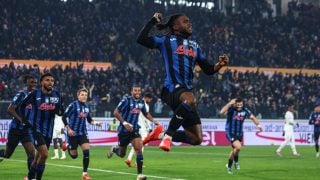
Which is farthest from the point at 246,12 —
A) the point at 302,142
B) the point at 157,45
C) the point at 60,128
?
the point at 157,45

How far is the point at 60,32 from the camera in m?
43.0

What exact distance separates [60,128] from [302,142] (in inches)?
760

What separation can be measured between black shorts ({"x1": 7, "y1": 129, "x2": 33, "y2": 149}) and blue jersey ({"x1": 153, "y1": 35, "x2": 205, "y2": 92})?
6511 mm

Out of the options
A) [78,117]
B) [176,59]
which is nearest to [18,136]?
[78,117]

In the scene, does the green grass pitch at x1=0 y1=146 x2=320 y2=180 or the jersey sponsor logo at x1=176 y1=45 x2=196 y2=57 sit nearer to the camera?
the jersey sponsor logo at x1=176 y1=45 x2=196 y2=57

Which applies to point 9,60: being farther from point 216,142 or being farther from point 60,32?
point 216,142

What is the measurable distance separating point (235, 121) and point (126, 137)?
5125 millimetres

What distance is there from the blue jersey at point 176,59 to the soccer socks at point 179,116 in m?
0.40

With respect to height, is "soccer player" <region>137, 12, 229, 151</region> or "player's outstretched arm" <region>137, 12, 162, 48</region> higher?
"player's outstretched arm" <region>137, 12, 162, 48</region>

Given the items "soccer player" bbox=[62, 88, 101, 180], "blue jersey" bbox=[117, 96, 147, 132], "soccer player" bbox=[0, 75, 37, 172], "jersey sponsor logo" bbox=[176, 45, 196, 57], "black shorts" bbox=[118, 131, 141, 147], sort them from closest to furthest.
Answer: "jersey sponsor logo" bbox=[176, 45, 196, 57]
"soccer player" bbox=[0, 75, 37, 172]
"black shorts" bbox=[118, 131, 141, 147]
"soccer player" bbox=[62, 88, 101, 180]
"blue jersey" bbox=[117, 96, 147, 132]

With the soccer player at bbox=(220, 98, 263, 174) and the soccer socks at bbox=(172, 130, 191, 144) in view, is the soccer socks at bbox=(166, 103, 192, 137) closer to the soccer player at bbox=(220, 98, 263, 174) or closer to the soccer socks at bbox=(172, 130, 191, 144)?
the soccer socks at bbox=(172, 130, 191, 144)

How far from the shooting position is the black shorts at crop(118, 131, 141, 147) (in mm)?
16656

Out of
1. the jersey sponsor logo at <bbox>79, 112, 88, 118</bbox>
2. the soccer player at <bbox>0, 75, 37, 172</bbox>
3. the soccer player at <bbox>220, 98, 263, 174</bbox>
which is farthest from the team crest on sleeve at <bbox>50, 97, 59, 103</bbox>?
the soccer player at <bbox>220, 98, 263, 174</bbox>

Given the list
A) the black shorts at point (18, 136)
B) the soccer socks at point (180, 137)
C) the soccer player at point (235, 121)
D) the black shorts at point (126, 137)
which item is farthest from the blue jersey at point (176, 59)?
the soccer player at point (235, 121)
